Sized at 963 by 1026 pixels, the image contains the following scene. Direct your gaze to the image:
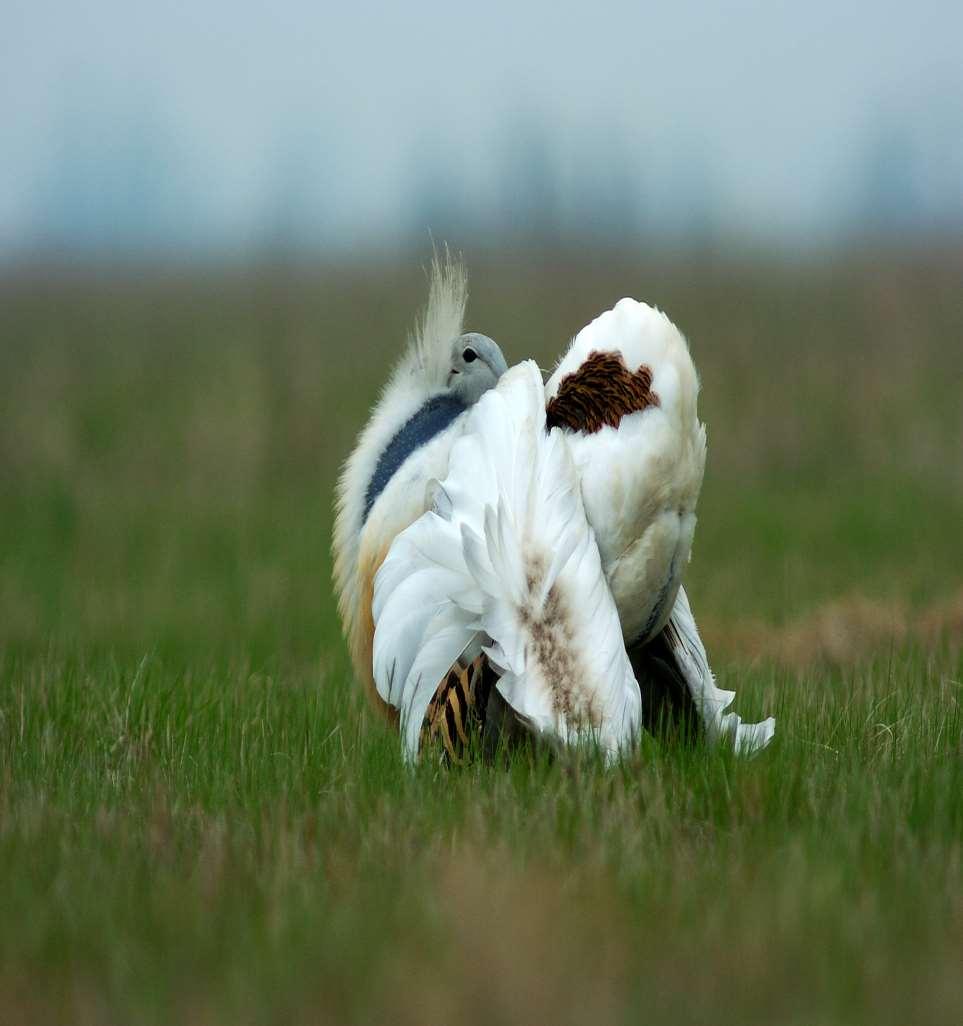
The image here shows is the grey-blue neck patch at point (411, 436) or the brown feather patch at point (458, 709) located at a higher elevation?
the grey-blue neck patch at point (411, 436)

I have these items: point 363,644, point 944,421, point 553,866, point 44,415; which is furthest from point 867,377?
point 553,866

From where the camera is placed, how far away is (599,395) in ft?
11.3

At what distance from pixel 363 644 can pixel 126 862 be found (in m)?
1.22

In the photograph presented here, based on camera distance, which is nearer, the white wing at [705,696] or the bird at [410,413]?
the white wing at [705,696]

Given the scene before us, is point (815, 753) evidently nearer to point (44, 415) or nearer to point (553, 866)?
point (553, 866)

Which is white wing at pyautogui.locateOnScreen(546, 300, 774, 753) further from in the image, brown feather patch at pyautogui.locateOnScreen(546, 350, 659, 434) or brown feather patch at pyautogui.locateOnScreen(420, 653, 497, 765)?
brown feather patch at pyautogui.locateOnScreen(420, 653, 497, 765)

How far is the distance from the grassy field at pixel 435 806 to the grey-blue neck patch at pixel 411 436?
2.19 feet

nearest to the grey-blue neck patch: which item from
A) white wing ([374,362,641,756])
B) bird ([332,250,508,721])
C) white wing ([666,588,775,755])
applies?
bird ([332,250,508,721])

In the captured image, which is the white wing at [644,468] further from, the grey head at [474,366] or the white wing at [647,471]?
the grey head at [474,366]

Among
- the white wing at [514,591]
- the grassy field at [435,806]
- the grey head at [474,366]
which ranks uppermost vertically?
the grey head at [474,366]

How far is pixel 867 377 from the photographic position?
43.9 ft

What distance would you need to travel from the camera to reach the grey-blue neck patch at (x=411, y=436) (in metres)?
3.94

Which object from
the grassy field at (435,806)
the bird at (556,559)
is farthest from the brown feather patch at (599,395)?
Result: the grassy field at (435,806)

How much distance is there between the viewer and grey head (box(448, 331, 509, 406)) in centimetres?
400
